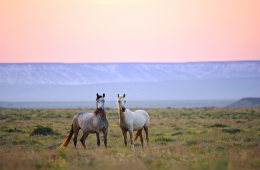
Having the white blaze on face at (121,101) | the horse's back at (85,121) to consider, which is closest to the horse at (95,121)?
the horse's back at (85,121)

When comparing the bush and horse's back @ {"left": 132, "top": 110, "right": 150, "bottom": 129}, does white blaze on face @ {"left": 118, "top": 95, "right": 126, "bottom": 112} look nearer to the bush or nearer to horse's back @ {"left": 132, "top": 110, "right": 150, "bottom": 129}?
horse's back @ {"left": 132, "top": 110, "right": 150, "bottom": 129}

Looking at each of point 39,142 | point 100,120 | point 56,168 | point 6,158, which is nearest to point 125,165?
point 56,168

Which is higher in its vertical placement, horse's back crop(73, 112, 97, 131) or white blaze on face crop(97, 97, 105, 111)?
white blaze on face crop(97, 97, 105, 111)

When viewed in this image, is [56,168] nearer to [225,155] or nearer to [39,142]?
[225,155]

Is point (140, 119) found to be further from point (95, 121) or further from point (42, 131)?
point (42, 131)

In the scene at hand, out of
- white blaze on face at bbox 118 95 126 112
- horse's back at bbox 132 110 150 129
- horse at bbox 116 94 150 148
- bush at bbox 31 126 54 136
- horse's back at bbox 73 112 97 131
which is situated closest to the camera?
white blaze on face at bbox 118 95 126 112

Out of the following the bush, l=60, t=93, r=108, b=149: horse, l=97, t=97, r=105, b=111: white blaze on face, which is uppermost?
l=97, t=97, r=105, b=111: white blaze on face

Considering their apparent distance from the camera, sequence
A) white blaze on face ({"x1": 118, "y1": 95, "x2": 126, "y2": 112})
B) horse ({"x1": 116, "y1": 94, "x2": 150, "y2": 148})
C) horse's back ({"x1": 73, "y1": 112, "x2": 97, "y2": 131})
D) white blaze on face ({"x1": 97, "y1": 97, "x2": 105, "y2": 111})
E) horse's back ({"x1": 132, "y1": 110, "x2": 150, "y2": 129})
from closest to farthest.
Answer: white blaze on face ({"x1": 97, "y1": 97, "x2": 105, "y2": 111}) → white blaze on face ({"x1": 118, "y1": 95, "x2": 126, "y2": 112}) → horse ({"x1": 116, "y1": 94, "x2": 150, "y2": 148}) → horse's back ({"x1": 73, "y1": 112, "x2": 97, "y2": 131}) → horse's back ({"x1": 132, "y1": 110, "x2": 150, "y2": 129})

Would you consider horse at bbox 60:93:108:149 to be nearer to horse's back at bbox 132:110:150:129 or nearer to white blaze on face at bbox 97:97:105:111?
white blaze on face at bbox 97:97:105:111

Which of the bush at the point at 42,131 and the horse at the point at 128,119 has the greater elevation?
the horse at the point at 128,119

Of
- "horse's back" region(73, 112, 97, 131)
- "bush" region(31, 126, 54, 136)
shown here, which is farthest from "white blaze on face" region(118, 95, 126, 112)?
"bush" region(31, 126, 54, 136)

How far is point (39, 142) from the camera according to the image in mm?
18859

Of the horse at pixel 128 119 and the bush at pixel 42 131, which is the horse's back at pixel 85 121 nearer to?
the horse at pixel 128 119

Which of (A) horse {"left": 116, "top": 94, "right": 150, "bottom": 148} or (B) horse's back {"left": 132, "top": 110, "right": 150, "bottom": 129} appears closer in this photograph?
(A) horse {"left": 116, "top": 94, "right": 150, "bottom": 148}
